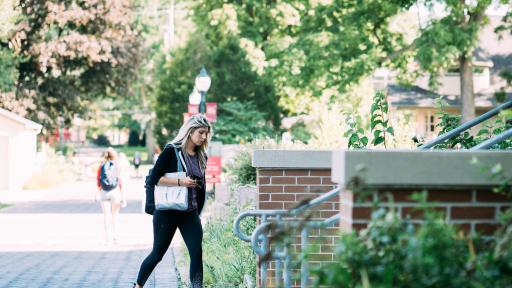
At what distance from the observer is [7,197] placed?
3497 centimetres

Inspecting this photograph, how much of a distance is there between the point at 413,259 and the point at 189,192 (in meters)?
5.11

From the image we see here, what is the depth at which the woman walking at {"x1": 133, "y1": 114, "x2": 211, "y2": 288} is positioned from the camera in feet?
29.7

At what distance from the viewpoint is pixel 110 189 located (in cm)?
1758

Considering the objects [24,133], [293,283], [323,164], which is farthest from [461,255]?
[24,133]

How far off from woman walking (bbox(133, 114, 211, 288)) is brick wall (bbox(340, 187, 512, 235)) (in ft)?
13.5

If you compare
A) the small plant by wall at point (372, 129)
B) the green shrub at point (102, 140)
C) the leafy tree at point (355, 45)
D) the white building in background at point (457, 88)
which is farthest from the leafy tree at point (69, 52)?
the green shrub at point (102, 140)

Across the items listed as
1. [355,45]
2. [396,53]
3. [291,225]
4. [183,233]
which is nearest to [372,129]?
[183,233]

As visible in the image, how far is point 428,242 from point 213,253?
833 centimetres

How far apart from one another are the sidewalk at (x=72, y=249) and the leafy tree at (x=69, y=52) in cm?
1221

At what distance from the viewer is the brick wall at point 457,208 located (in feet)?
16.3

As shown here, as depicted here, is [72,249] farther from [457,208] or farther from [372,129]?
[457,208]

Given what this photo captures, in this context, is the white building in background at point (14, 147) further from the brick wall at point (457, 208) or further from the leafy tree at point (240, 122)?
the brick wall at point (457, 208)

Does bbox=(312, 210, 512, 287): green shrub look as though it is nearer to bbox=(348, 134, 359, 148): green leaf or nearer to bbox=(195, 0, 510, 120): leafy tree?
bbox=(348, 134, 359, 148): green leaf

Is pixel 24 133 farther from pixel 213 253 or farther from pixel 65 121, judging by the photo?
pixel 213 253
